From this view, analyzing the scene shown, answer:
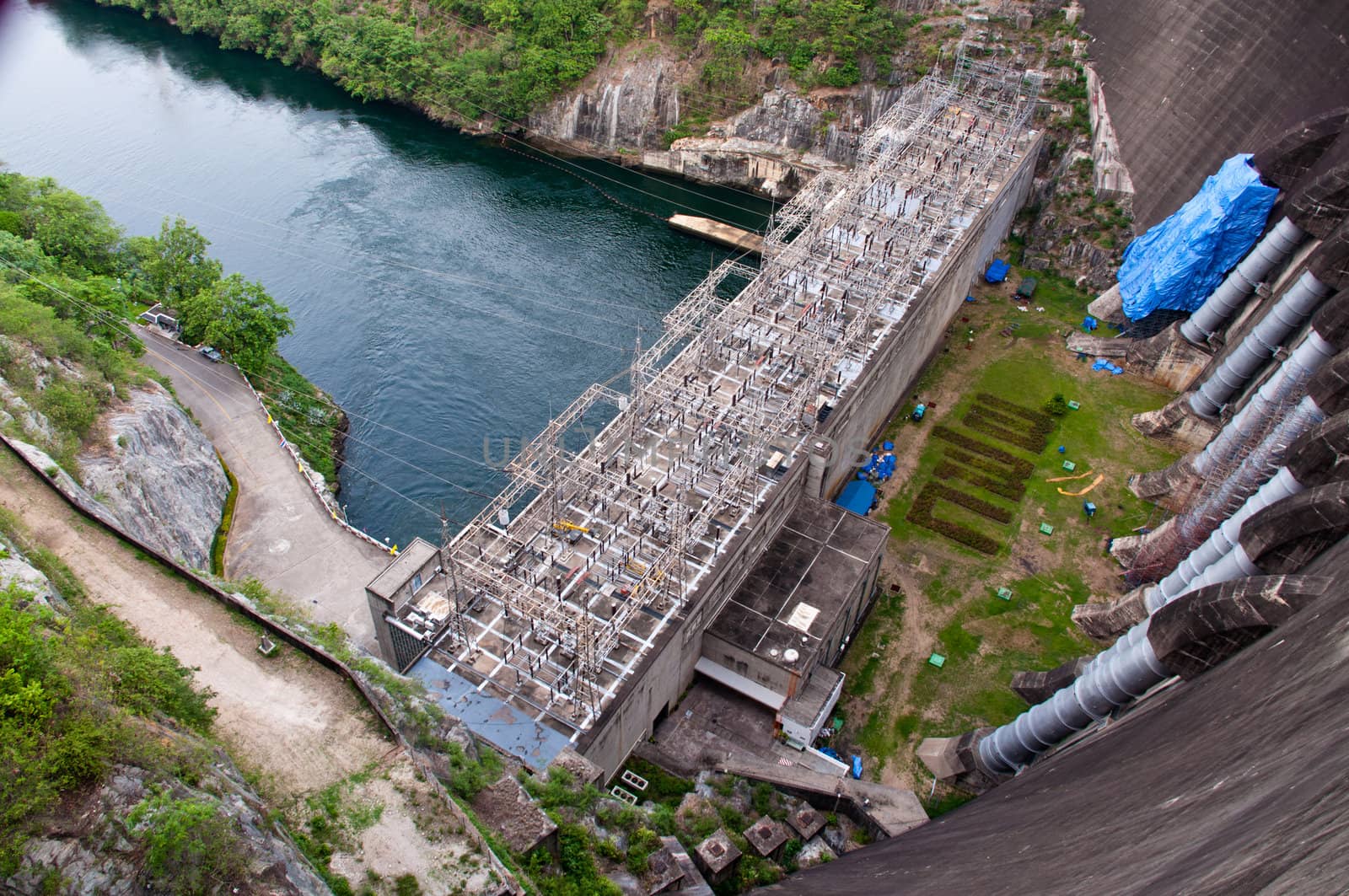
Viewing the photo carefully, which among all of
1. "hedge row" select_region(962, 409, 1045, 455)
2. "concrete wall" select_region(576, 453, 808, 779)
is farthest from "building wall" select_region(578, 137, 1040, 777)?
"hedge row" select_region(962, 409, 1045, 455)

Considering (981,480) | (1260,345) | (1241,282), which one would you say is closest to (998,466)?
(981,480)

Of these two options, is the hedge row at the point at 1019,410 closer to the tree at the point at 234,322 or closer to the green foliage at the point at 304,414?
the green foliage at the point at 304,414

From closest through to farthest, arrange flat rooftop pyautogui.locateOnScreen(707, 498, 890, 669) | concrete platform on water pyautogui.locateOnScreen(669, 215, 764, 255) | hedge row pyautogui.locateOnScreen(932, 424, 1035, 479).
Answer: flat rooftop pyautogui.locateOnScreen(707, 498, 890, 669) < hedge row pyautogui.locateOnScreen(932, 424, 1035, 479) < concrete platform on water pyautogui.locateOnScreen(669, 215, 764, 255)

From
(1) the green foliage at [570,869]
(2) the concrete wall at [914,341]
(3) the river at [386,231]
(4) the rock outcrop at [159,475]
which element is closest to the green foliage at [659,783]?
(1) the green foliage at [570,869]

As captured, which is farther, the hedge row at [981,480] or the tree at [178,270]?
the tree at [178,270]

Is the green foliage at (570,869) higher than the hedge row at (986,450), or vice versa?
the hedge row at (986,450)

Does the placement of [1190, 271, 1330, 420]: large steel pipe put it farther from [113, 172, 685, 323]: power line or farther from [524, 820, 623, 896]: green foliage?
[524, 820, 623, 896]: green foliage

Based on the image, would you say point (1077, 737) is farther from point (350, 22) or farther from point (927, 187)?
point (350, 22)

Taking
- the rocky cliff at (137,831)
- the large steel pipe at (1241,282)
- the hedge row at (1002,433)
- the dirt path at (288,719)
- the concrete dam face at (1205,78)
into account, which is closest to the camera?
the rocky cliff at (137,831)
